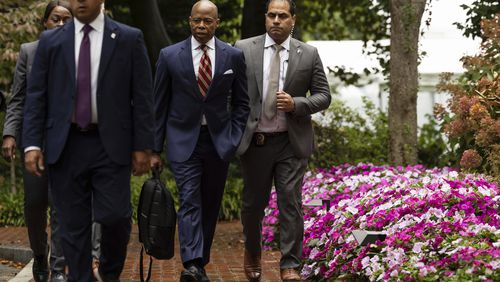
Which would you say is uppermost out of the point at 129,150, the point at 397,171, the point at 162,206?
the point at 129,150

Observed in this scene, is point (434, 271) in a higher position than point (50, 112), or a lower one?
lower

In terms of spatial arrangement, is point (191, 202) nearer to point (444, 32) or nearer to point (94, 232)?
point (94, 232)

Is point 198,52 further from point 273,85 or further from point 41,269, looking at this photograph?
point 41,269

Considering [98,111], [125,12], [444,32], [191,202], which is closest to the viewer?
[98,111]

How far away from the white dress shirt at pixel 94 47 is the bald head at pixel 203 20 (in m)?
1.71

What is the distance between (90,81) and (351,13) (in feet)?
52.4

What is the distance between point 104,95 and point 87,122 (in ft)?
0.59

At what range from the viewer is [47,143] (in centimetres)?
690

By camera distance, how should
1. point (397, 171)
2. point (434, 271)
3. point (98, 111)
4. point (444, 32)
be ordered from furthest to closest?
point (444, 32), point (397, 171), point (434, 271), point (98, 111)

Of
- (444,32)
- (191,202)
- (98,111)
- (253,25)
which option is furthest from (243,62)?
(444,32)

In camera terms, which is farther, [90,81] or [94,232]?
[94,232]

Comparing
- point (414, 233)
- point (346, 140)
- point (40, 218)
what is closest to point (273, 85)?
point (414, 233)

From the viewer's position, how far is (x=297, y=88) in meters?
9.12

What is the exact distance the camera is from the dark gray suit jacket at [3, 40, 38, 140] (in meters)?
8.30
